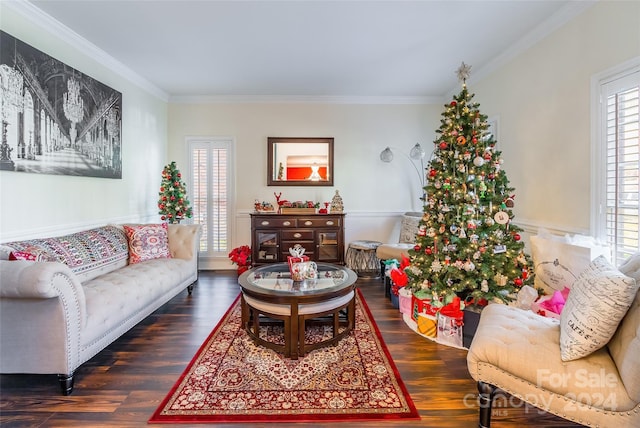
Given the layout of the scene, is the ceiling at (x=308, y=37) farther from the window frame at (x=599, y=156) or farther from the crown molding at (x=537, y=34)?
the window frame at (x=599, y=156)

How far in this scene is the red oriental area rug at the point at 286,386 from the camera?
1841 millimetres

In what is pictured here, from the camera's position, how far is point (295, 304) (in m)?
2.43

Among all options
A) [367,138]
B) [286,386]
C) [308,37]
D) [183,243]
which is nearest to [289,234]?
[183,243]

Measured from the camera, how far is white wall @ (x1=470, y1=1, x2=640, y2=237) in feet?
7.92

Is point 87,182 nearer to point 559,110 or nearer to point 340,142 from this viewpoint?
point 340,142

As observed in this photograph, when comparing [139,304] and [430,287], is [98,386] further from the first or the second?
[430,287]

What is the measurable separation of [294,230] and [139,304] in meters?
2.43

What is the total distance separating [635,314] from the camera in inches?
56.8

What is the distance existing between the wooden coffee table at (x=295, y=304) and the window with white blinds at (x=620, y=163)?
6.65 feet

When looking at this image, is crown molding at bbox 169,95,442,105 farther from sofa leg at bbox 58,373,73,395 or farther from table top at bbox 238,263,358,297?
sofa leg at bbox 58,373,73,395

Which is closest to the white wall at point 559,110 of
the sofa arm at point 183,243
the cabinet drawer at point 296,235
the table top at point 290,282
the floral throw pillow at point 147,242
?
the table top at point 290,282

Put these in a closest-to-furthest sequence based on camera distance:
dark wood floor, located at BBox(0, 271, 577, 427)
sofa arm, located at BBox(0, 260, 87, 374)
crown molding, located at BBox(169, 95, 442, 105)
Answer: dark wood floor, located at BBox(0, 271, 577, 427) → sofa arm, located at BBox(0, 260, 87, 374) → crown molding, located at BBox(169, 95, 442, 105)

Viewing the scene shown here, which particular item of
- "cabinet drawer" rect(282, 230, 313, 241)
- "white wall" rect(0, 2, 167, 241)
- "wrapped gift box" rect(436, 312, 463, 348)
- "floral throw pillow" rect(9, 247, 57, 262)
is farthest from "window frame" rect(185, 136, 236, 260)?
"wrapped gift box" rect(436, 312, 463, 348)

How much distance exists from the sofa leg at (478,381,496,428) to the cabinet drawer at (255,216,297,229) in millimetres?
3443
